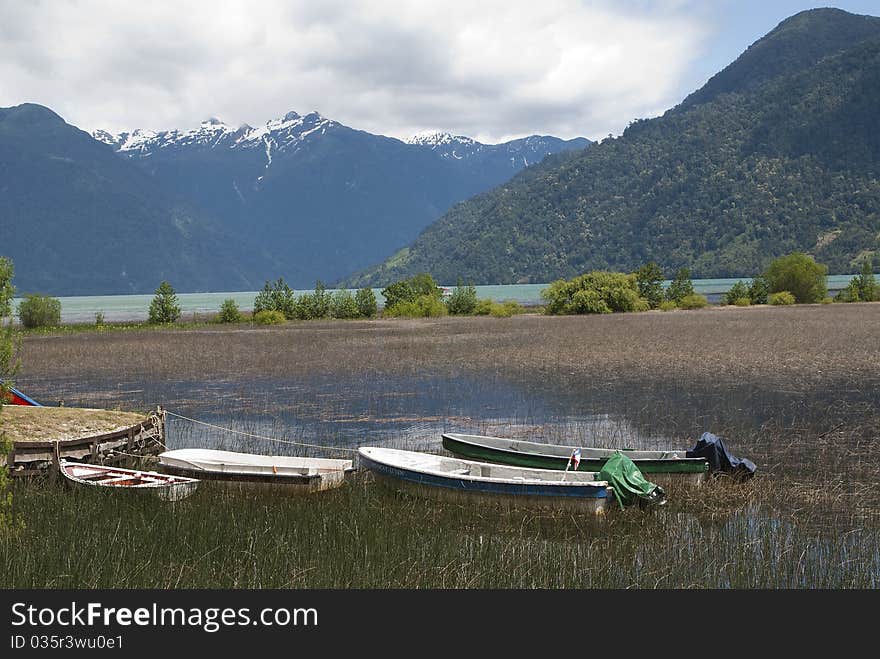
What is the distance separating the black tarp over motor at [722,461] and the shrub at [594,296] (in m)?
66.2

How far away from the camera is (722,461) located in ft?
50.7

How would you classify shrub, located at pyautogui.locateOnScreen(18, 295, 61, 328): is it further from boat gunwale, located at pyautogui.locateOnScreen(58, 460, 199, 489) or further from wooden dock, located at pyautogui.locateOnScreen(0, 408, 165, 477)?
Answer: boat gunwale, located at pyautogui.locateOnScreen(58, 460, 199, 489)

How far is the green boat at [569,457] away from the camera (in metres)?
15.1

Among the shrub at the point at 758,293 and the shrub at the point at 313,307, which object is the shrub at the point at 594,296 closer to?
the shrub at the point at 758,293

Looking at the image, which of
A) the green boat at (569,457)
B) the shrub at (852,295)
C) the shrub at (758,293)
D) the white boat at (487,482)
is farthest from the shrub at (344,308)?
the white boat at (487,482)

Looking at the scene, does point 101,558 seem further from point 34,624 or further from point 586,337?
point 586,337

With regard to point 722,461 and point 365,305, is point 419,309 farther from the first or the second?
point 722,461

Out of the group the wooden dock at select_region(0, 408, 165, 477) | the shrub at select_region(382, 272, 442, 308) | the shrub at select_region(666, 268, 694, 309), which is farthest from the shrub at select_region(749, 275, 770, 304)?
the wooden dock at select_region(0, 408, 165, 477)

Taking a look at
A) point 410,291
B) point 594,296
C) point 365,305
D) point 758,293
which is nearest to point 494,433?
point 594,296

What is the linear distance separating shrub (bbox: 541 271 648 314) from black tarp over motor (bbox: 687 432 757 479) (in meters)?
66.2

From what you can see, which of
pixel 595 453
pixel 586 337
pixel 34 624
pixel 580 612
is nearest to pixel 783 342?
pixel 586 337

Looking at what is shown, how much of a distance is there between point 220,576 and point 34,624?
2566mm

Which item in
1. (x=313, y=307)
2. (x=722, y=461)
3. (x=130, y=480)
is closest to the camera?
(x=130, y=480)

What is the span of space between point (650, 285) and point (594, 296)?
1150 cm
